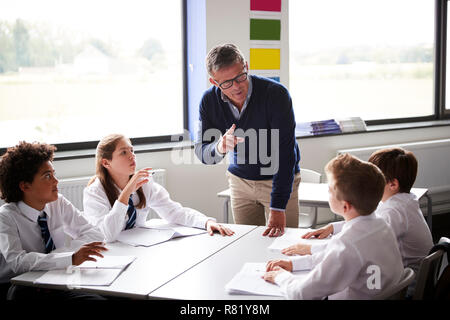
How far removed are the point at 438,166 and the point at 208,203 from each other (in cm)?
261

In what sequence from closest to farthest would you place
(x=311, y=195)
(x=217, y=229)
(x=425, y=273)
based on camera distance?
(x=425, y=273) < (x=217, y=229) < (x=311, y=195)

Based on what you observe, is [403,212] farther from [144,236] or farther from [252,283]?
[144,236]

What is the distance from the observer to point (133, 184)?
8.77 ft

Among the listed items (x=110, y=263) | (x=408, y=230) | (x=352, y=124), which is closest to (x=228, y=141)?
(x=110, y=263)

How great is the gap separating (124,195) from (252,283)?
37.5 inches

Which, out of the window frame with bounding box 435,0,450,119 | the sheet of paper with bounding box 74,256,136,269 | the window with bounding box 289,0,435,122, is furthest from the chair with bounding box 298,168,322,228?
the window frame with bounding box 435,0,450,119

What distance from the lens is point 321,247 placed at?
226 centimetres

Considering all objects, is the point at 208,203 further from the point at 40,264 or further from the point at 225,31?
the point at 40,264

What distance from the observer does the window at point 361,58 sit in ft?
17.0

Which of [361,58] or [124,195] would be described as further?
[361,58]

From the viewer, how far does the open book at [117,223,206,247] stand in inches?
99.1

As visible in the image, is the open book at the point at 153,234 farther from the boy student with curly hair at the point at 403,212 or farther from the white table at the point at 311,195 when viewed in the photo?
the white table at the point at 311,195

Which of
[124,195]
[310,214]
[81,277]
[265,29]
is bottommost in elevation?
[310,214]
